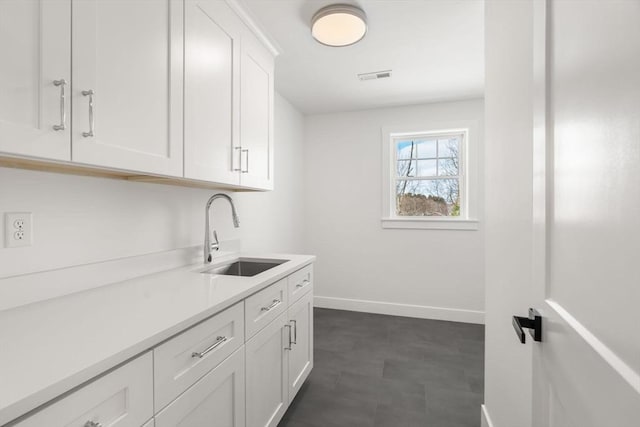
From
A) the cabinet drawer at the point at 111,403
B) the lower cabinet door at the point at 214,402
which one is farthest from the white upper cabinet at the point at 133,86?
the lower cabinet door at the point at 214,402

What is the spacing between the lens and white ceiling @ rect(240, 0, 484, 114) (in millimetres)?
1878

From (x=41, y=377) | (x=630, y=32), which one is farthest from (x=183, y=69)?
(x=630, y=32)

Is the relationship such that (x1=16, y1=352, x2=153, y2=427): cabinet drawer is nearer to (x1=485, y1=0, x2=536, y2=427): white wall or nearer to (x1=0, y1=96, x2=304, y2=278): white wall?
(x1=0, y1=96, x2=304, y2=278): white wall

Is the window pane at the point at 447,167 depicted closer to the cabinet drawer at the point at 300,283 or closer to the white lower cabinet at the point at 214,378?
the cabinet drawer at the point at 300,283

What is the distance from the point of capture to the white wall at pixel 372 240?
3.39m

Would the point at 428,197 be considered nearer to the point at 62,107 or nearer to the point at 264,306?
the point at 264,306

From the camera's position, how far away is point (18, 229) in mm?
1037

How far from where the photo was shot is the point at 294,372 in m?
1.84

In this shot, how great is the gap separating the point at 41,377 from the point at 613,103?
1.10 meters

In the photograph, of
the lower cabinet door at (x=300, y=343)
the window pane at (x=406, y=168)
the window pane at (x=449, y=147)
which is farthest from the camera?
the window pane at (x=406, y=168)

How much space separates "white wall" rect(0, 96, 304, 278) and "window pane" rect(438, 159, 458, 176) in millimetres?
2379

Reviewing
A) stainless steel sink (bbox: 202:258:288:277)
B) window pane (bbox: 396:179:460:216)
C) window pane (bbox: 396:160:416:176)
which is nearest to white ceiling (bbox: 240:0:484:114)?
window pane (bbox: 396:160:416:176)

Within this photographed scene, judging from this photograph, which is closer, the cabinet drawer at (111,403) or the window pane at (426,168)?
the cabinet drawer at (111,403)

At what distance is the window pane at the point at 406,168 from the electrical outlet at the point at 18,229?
3384mm
